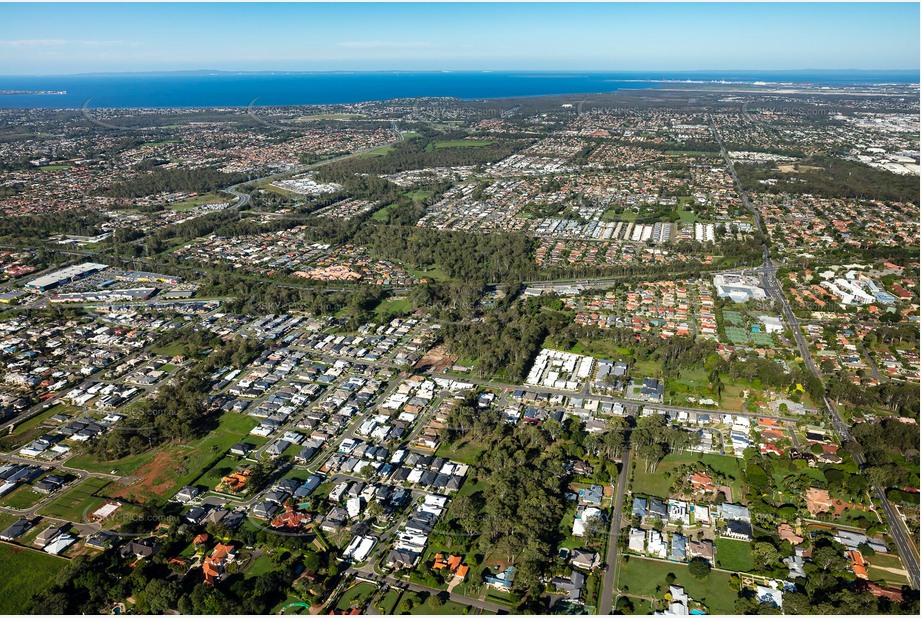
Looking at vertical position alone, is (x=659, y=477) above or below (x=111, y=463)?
below

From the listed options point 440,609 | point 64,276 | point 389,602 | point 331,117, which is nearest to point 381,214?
point 64,276

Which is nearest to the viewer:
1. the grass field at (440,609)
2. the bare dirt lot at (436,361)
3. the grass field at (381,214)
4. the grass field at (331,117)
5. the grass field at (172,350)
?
the grass field at (440,609)

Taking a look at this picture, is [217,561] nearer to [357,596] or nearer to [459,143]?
[357,596]

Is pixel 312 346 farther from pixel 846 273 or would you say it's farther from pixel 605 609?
pixel 846 273

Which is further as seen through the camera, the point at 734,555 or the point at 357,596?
the point at 734,555

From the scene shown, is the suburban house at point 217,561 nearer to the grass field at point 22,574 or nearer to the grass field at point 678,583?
the grass field at point 22,574

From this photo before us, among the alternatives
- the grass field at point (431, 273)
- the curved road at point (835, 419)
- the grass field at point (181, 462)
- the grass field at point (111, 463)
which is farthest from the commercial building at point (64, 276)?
the curved road at point (835, 419)

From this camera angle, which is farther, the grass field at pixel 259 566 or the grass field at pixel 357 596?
the grass field at pixel 259 566
